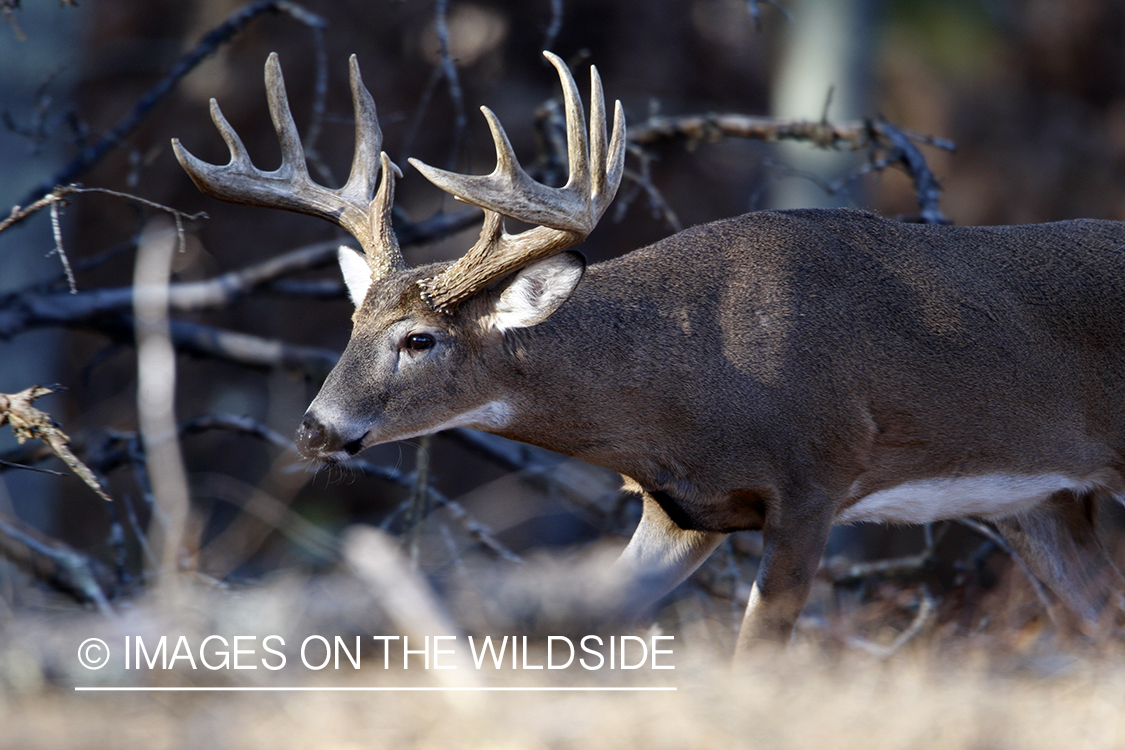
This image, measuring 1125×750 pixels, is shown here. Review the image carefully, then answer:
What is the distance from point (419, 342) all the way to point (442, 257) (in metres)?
8.45

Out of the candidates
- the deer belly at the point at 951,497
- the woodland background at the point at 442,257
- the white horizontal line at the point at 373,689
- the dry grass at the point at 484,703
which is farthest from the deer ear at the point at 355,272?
the white horizontal line at the point at 373,689

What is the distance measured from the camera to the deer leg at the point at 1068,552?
5328 millimetres

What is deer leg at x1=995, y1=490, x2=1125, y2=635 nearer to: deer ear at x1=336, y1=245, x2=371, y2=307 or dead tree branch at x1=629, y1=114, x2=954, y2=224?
dead tree branch at x1=629, y1=114, x2=954, y2=224

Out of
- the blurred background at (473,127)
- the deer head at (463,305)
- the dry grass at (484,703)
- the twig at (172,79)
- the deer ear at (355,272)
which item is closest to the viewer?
the dry grass at (484,703)

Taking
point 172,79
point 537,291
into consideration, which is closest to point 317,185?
point 537,291

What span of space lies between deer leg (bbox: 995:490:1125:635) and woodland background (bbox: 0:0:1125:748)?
0.20 meters

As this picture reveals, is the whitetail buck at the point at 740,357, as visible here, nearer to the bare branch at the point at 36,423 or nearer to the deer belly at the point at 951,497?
the deer belly at the point at 951,497

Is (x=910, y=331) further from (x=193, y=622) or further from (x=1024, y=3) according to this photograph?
(x=1024, y=3)

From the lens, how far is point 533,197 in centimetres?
410

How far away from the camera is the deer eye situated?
14.5ft

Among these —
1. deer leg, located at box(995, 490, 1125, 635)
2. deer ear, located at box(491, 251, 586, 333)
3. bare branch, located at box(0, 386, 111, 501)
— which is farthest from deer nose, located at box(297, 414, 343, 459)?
deer leg, located at box(995, 490, 1125, 635)

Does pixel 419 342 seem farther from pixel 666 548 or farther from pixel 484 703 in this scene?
pixel 484 703

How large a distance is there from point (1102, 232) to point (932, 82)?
11427mm

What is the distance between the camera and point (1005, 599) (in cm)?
528
